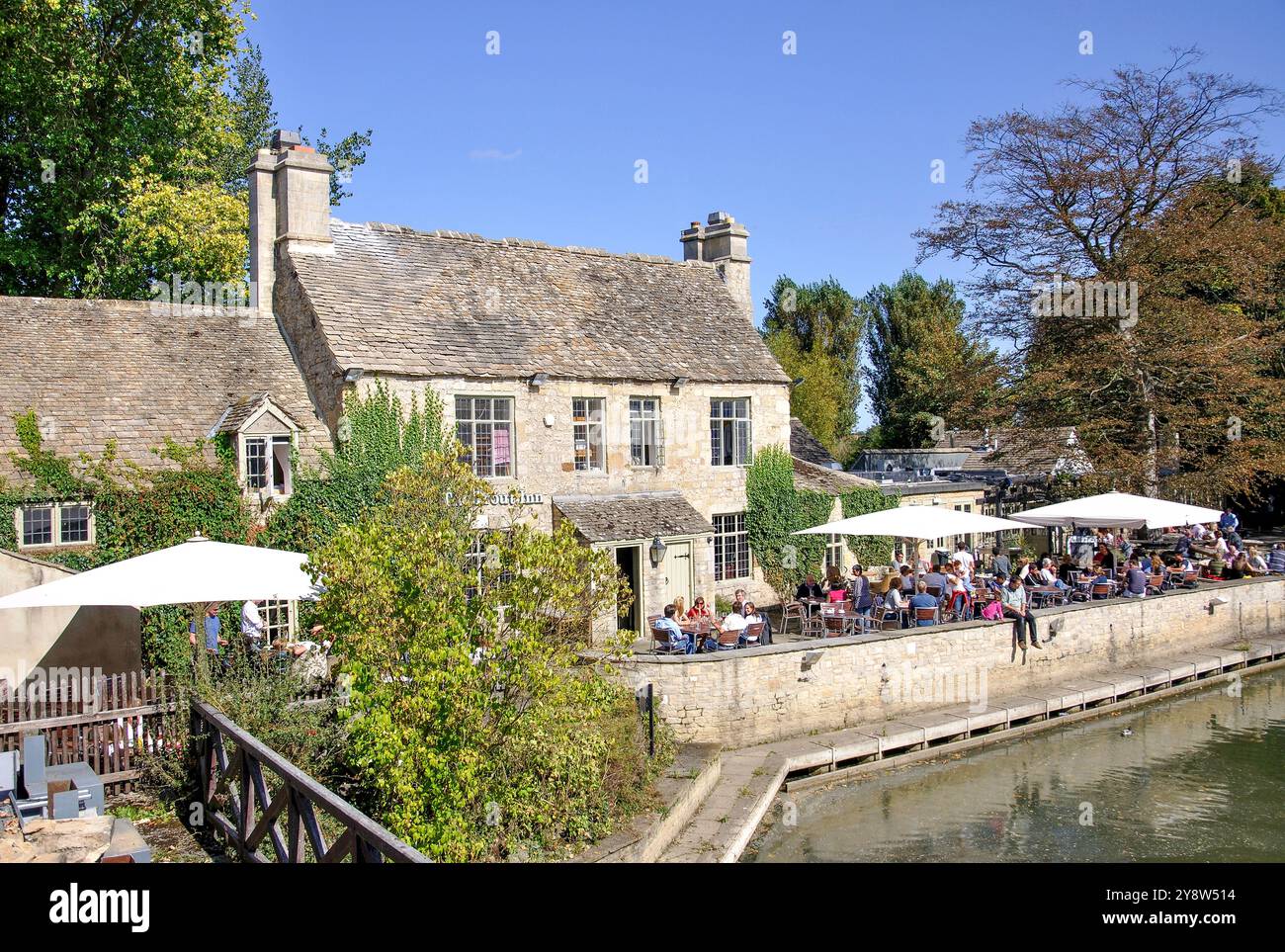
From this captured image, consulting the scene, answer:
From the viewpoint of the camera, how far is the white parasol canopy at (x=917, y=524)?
2005 centimetres

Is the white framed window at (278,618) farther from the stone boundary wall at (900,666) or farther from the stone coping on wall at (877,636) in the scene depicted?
the stone boundary wall at (900,666)

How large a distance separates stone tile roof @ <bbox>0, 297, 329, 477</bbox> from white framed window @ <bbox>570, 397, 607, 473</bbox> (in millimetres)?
5174

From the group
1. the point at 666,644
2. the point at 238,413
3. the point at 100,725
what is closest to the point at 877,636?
the point at 666,644

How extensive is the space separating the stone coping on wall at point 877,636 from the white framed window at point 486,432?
549 centimetres

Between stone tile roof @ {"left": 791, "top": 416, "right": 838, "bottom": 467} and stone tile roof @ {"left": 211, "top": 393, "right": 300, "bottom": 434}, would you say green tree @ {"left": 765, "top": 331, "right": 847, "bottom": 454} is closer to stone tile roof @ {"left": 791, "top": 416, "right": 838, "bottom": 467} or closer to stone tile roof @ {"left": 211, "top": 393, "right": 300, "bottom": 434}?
stone tile roof @ {"left": 791, "top": 416, "right": 838, "bottom": 467}

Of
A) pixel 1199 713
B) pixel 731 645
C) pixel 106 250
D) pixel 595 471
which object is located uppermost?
pixel 106 250

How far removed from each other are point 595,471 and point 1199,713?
1305cm

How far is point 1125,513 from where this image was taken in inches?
902

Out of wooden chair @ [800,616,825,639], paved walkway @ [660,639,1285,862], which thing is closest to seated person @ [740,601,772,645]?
wooden chair @ [800,616,825,639]

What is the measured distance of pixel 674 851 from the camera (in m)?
12.6

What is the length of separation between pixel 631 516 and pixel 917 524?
18.8 ft

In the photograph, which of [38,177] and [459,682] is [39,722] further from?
[38,177]

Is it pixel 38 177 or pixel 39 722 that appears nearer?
pixel 39 722
